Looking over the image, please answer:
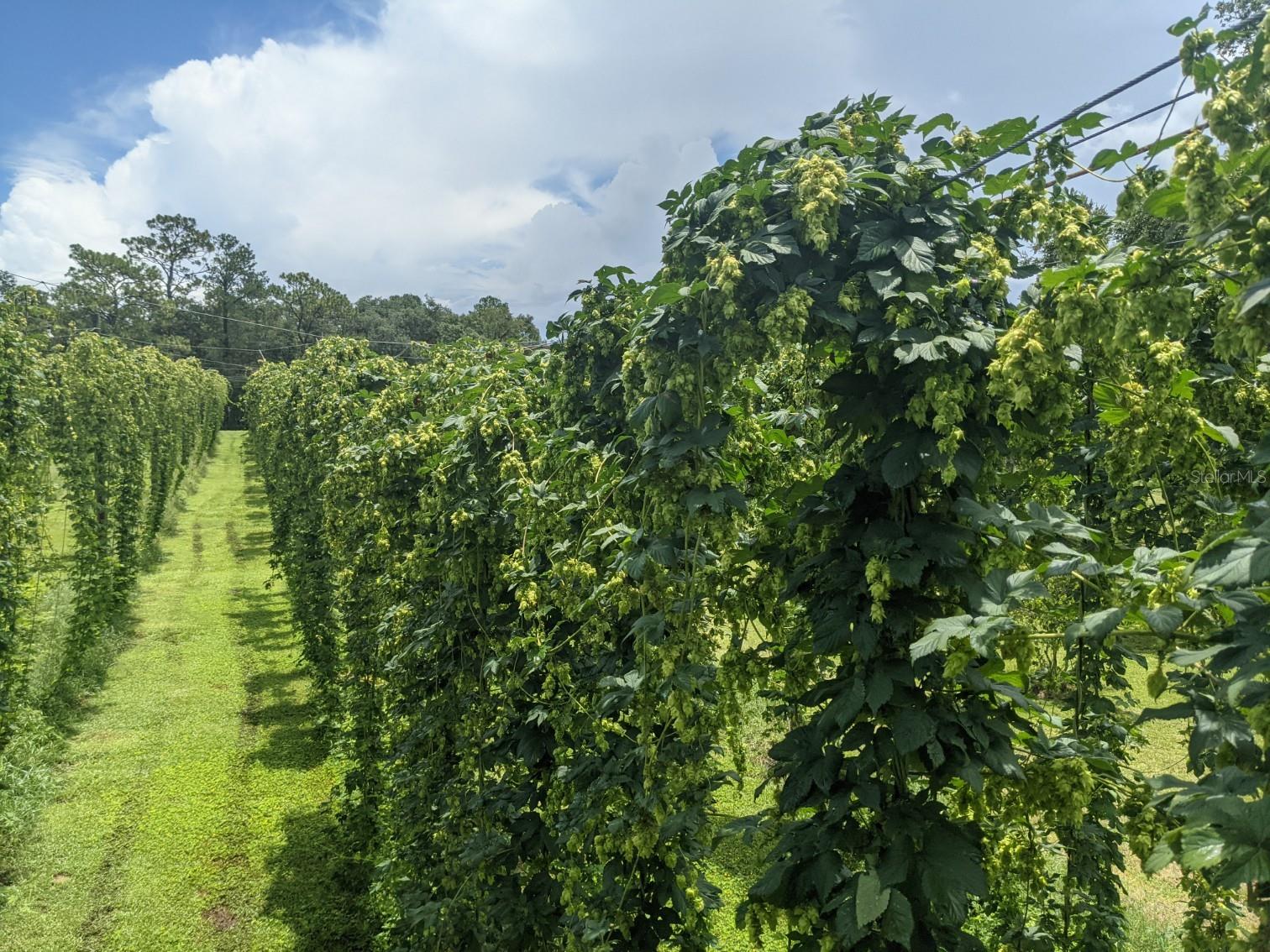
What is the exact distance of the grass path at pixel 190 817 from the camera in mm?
6145

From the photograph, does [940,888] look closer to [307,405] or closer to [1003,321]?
[1003,321]

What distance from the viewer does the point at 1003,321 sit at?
2.46 m

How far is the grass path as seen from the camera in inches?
242

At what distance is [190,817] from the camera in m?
7.82

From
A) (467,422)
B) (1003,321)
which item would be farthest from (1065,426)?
(467,422)

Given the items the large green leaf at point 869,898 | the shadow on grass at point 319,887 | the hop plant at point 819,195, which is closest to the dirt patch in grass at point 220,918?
the shadow on grass at point 319,887

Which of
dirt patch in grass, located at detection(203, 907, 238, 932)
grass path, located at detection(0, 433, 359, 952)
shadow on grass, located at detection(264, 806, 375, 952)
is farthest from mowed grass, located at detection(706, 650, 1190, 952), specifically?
dirt patch in grass, located at detection(203, 907, 238, 932)

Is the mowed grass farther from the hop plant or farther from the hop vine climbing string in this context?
the hop plant

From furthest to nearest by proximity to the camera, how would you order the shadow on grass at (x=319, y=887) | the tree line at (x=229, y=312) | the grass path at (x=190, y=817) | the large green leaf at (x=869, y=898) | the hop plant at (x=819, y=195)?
1. the tree line at (x=229, y=312)
2. the grass path at (x=190, y=817)
3. the shadow on grass at (x=319, y=887)
4. the hop plant at (x=819, y=195)
5. the large green leaf at (x=869, y=898)

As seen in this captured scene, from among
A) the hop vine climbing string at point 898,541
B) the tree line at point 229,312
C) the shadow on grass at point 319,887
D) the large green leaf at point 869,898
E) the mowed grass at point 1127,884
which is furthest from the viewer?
the tree line at point 229,312

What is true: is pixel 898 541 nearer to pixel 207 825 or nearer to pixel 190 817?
pixel 207 825

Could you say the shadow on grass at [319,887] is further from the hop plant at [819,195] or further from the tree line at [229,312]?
the tree line at [229,312]
